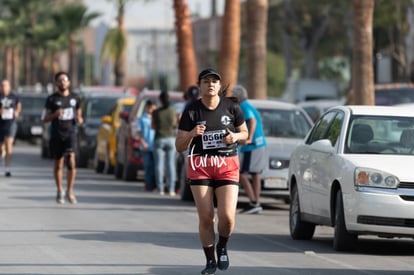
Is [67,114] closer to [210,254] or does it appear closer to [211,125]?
[211,125]

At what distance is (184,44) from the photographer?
35969 millimetres

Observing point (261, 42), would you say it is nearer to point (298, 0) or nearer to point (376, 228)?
point (376, 228)

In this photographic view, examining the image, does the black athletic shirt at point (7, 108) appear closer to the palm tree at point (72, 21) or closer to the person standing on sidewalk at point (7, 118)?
the person standing on sidewalk at point (7, 118)

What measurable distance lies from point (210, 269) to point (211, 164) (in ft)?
3.03

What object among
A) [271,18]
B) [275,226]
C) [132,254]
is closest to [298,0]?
[271,18]

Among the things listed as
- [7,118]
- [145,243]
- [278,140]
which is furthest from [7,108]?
[145,243]

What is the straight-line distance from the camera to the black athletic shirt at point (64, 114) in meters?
19.8

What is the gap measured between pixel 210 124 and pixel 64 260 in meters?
2.10

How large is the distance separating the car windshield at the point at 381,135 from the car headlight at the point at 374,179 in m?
0.78

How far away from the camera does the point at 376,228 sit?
13.3 meters

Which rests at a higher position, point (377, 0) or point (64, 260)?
point (377, 0)

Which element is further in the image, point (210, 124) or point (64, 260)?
point (64, 260)

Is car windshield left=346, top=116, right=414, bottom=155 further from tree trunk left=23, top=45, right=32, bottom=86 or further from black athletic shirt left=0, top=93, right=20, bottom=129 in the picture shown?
tree trunk left=23, top=45, right=32, bottom=86

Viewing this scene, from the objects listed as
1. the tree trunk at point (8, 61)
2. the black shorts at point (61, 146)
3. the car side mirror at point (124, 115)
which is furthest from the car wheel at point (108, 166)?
the tree trunk at point (8, 61)
